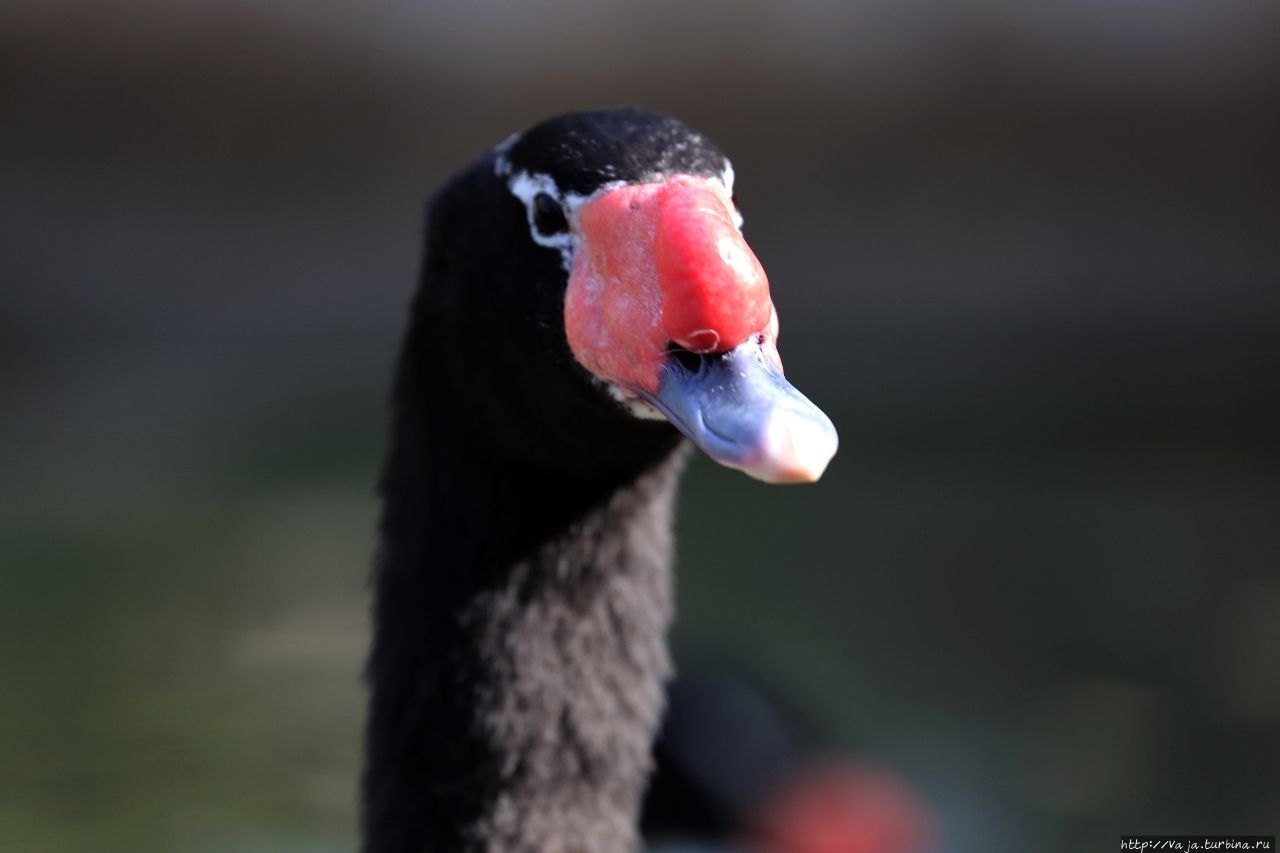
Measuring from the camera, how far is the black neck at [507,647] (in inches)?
119

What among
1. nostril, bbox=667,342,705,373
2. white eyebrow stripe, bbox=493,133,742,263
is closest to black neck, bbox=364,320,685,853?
white eyebrow stripe, bbox=493,133,742,263

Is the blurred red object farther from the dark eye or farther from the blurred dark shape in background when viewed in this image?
the dark eye

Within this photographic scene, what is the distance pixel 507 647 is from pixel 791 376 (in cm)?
713

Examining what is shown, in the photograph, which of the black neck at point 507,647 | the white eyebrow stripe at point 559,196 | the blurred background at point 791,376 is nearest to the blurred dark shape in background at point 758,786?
the blurred background at point 791,376

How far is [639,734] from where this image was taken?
317 centimetres

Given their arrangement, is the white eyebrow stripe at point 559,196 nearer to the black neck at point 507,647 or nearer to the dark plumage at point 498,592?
the dark plumage at point 498,592

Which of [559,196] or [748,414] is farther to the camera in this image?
[559,196]

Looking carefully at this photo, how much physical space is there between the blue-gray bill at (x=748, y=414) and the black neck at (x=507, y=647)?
2.11 ft

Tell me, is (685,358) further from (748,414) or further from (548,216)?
(548,216)

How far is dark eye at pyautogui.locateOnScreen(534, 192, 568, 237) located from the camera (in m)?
2.72

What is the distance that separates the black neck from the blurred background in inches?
114

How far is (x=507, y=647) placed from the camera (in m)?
3.02

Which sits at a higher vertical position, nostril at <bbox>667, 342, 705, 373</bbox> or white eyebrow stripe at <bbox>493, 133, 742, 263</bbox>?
white eyebrow stripe at <bbox>493, 133, 742, 263</bbox>

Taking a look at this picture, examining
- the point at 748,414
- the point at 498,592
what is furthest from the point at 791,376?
the point at 748,414
